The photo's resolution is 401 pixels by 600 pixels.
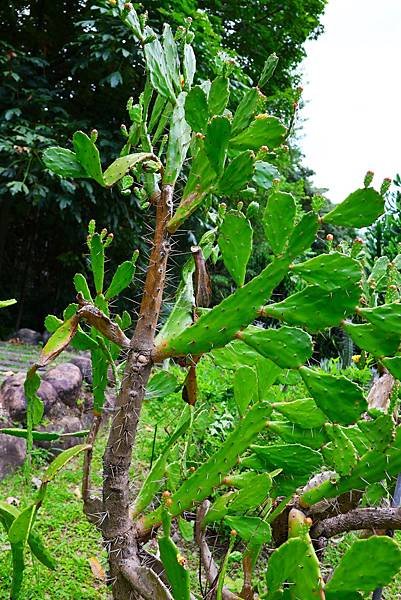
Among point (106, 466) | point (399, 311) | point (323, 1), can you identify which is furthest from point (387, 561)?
point (323, 1)

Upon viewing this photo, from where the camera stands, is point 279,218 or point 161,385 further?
point 161,385

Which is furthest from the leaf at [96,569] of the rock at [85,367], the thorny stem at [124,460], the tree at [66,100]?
the tree at [66,100]

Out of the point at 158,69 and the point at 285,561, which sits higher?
the point at 158,69

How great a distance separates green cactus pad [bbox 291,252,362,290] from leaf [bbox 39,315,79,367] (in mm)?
329

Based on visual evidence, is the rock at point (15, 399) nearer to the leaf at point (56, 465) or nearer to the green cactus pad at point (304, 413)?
the leaf at point (56, 465)

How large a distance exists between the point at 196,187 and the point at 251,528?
527mm

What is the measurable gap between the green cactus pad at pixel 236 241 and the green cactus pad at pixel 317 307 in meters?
0.08

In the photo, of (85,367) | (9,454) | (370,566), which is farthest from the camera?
(85,367)

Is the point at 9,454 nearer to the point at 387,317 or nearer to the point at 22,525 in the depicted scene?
the point at 22,525

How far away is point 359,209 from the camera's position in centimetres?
71

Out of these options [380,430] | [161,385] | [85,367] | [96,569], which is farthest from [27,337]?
[380,430]

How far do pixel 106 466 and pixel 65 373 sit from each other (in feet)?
6.19

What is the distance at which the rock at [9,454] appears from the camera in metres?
1.95

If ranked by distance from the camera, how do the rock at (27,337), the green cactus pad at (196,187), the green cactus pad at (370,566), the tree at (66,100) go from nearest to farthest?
the green cactus pad at (370,566) < the green cactus pad at (196,187) < the tree at (66,100) < the rock at (27,337)
